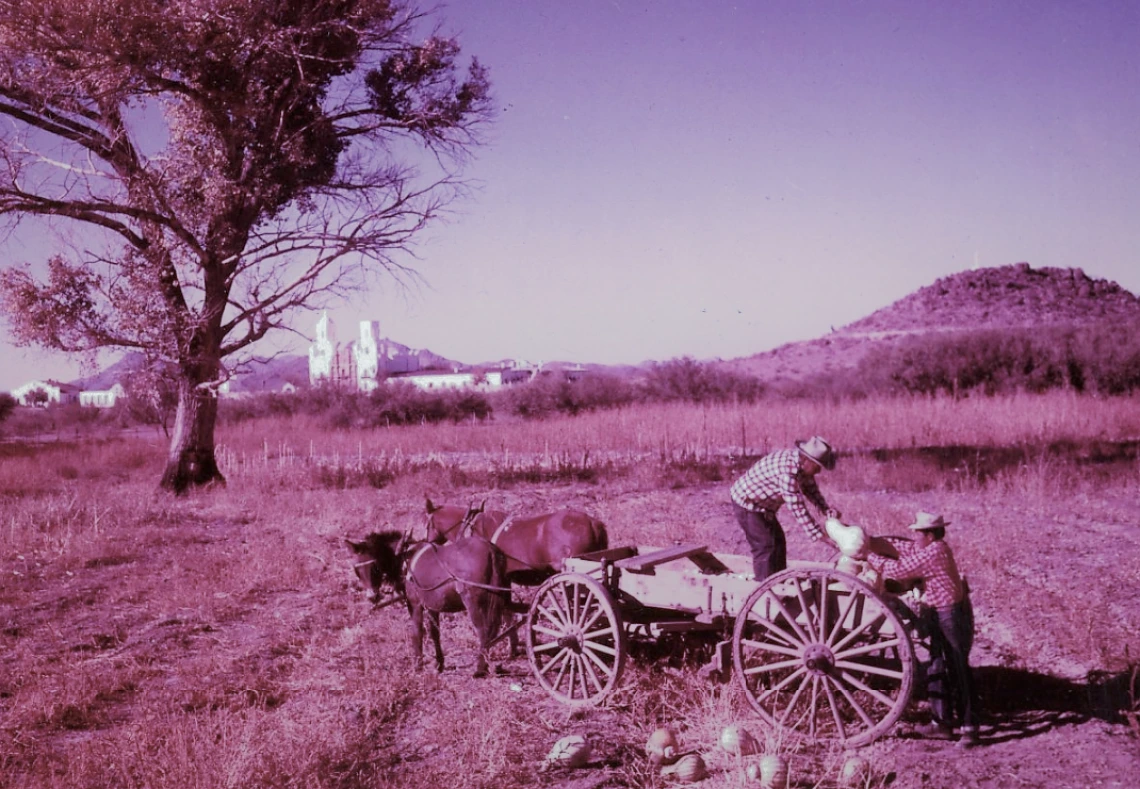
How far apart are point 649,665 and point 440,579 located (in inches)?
71.1

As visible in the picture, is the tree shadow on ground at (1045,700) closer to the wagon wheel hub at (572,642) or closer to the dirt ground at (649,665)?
the dirt ground at (649,665)

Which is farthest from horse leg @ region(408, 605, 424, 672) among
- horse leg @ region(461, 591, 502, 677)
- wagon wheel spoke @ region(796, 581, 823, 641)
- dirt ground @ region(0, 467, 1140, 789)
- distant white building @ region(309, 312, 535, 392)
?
distant white building @ region(309, 312, 535, 392)

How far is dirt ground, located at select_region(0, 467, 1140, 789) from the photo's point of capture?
16.2ft

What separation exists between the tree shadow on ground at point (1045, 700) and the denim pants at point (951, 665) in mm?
285

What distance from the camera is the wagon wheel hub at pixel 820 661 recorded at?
4.98 meters

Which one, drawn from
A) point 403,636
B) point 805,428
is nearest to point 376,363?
point 805,428

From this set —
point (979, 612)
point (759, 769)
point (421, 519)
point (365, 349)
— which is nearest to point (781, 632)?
point (759, 769)

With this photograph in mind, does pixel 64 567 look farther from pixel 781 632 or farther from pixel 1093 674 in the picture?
pixel 1093 674

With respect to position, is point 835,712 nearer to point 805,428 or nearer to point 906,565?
point 906,565

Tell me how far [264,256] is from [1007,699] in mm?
15496

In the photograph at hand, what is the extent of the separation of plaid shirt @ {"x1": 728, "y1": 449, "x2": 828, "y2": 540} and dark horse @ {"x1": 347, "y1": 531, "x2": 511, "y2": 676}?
6.61ft

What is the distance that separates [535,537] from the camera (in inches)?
295

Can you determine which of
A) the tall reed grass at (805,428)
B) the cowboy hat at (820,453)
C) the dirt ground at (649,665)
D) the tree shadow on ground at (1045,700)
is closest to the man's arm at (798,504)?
the cowboy hat at (820,453)

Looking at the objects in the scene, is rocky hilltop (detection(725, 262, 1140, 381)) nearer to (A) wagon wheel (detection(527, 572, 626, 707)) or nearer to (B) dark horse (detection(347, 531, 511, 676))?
(B) dark horse (detection(347, 531, 511, 676))
